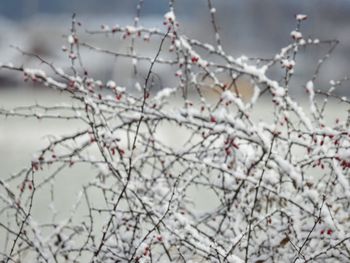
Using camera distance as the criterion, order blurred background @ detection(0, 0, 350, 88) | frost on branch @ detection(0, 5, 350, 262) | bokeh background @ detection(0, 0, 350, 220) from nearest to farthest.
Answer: frost on branch @ detection(0, 5, 350, 262) < bokeh background @ detection(0, 0, 350, 220) < blurred background @ detection(0, 0, 350, 88)

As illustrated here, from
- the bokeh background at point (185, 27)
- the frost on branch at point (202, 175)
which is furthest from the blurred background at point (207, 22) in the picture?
the frost on branch at point (202, 175)

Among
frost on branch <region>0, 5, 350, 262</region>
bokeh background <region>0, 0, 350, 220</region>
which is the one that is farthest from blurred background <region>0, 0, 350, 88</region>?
frost on branch <region>0, 5, 350, 262</region>

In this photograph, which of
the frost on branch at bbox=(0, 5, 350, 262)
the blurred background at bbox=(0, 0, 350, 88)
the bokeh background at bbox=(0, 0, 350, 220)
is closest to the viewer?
the frost on branch at bbox=(0, 5, 350, 262)

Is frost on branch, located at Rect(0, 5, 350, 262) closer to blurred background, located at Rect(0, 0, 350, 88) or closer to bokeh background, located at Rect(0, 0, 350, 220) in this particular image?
bokeh background, located at Rect(0, 0, 350, 220)

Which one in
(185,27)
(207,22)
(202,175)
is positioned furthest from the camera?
(185,27)

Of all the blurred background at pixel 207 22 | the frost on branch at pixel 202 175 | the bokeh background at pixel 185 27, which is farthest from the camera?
the blurred background at pixel 207 22

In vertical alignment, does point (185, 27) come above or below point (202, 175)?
above

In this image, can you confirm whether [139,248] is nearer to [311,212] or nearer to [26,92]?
[311,212]

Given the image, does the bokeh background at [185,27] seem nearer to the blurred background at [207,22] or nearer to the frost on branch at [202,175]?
the blurred background at [207,22]

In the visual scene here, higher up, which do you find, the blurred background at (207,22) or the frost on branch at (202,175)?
the blurred background at (207,22)

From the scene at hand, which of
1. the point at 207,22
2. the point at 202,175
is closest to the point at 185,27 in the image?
the point at 207,22

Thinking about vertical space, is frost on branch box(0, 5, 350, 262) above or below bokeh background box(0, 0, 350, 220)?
below

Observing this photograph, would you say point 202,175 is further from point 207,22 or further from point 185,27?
point 185,27
